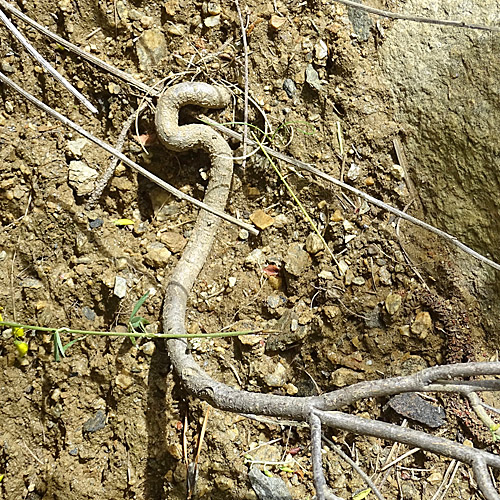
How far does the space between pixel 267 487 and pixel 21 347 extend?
1.30 metres

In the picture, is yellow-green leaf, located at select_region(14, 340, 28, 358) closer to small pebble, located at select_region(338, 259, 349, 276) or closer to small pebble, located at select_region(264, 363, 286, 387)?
small pebble, located at select_region(264, 363, 286, 387)

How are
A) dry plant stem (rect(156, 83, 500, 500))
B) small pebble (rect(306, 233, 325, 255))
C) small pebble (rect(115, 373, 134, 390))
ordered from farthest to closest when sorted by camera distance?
small pebble (rect(306, 233, 325, 255))
small pebble (rect(115, 373, 134, 390))
dry plant stem (rect(156, 83, 500, 500))

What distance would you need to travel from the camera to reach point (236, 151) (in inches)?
107

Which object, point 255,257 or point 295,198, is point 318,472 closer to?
point 255,257

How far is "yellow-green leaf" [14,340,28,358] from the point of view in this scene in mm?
2502

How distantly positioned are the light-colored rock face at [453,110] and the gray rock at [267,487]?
54.7 inches

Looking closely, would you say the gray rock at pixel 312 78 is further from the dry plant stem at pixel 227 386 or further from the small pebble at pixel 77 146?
the small pebble at pixel 77 146

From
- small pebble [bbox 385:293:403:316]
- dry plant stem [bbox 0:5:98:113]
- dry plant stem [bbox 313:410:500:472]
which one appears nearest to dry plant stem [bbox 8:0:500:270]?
dry plant stem [bbox 0:5:98:113]

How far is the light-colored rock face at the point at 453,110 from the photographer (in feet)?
7.79

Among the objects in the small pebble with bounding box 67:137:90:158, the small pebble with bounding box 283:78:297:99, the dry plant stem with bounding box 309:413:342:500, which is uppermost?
the small pebble with bounding box 283:78:297:99

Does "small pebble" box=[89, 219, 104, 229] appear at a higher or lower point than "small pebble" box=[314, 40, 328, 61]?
lower

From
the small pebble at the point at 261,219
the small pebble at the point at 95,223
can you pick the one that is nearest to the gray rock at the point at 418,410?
the small pebble at the point at 261,219

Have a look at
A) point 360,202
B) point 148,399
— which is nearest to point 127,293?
point 148,399

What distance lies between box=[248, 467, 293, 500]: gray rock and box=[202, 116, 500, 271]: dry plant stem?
1.29 meters
